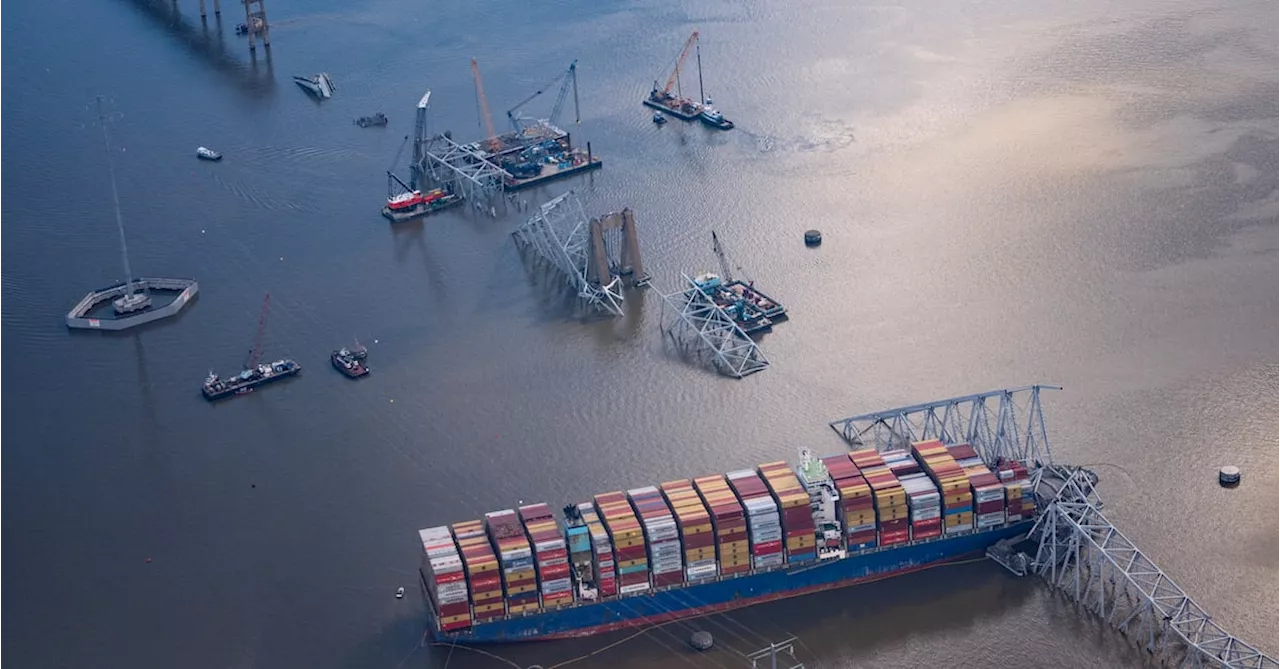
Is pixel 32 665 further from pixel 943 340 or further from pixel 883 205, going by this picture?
pixel 883 205

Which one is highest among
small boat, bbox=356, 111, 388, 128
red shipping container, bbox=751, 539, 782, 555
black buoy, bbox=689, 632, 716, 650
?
small boat, bbox=356, 111, 388, 128

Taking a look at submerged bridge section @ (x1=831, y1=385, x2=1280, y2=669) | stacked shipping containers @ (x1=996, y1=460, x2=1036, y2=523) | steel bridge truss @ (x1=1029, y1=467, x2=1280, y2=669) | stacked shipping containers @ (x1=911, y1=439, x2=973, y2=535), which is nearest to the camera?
steel bridge truss @ (x1=1029, y1=467, x2=1280, y2=669)

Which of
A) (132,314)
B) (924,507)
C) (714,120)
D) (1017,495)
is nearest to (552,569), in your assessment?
(924,507)

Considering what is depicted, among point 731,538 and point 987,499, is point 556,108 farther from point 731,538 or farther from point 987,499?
point 987,499

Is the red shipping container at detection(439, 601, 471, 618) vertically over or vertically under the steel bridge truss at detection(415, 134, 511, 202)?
under

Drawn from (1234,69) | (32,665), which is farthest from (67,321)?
(1234,69)

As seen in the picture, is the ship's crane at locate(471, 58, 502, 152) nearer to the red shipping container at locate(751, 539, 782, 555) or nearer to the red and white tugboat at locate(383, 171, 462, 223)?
the red and white tugboat at locate(383, 171, 462, 223)

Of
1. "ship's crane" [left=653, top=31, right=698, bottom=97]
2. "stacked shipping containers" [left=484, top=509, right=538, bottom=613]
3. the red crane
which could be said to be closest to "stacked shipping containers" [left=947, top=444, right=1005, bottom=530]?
"stacked shipping containers" [left=484, top=509, right=538, bottom=613]
